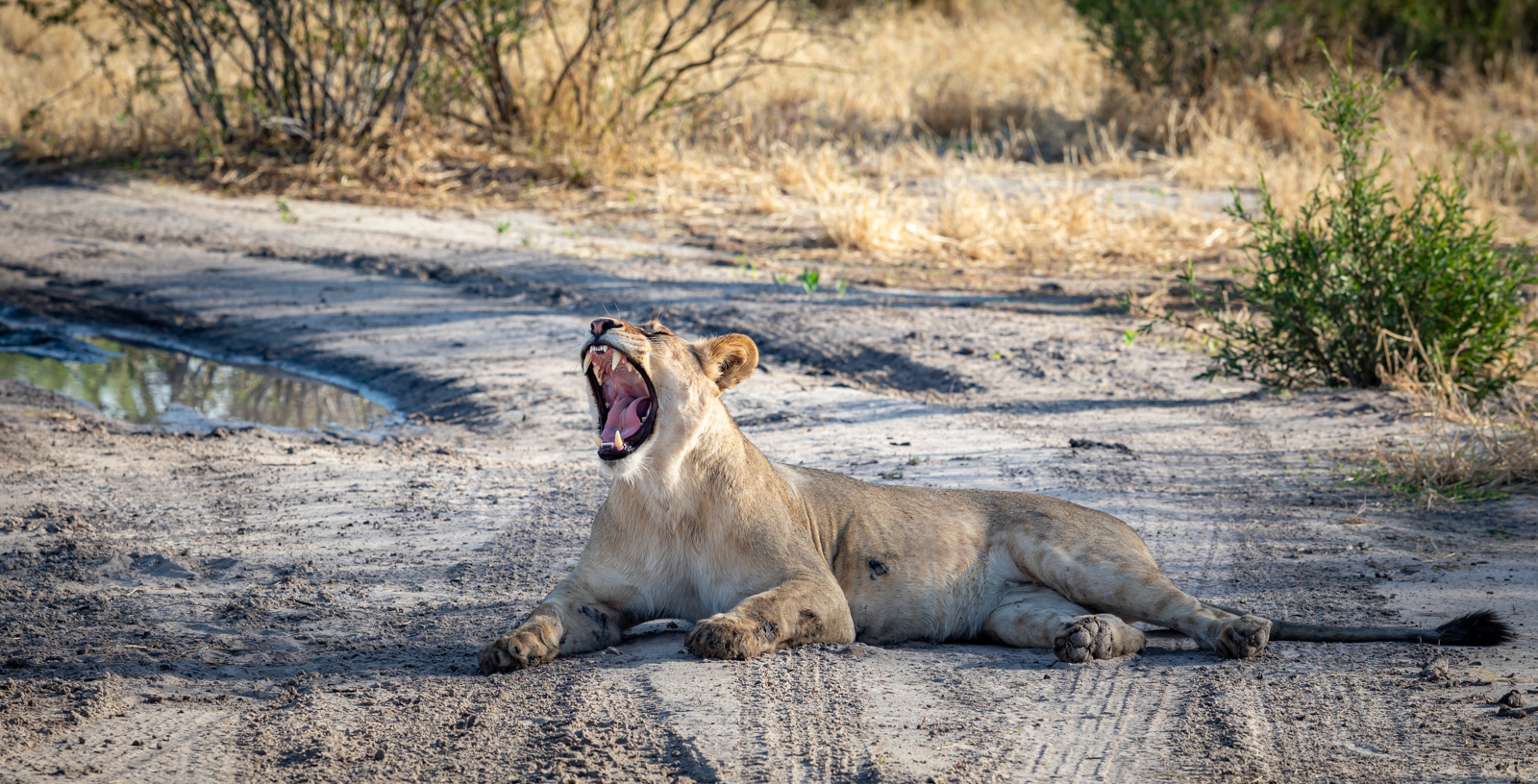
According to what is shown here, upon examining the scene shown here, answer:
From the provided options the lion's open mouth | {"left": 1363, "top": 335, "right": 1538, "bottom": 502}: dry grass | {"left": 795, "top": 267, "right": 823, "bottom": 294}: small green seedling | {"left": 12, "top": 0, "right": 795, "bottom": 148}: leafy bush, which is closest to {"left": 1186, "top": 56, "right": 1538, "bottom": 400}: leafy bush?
{"left": 1363, "top": 335, "right": 1538, "bottom": 502}: dry grass

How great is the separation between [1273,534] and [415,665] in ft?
11.0

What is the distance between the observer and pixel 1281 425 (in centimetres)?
713

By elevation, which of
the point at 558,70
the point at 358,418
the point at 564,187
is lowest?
the point at 358,418

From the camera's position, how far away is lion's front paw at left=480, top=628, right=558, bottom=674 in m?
3.65

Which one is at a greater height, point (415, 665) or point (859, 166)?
point (859, 166)

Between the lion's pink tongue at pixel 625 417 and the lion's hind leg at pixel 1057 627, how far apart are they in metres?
1.30

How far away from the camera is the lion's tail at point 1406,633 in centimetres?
398

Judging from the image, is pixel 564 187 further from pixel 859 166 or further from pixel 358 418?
pixel 358 418

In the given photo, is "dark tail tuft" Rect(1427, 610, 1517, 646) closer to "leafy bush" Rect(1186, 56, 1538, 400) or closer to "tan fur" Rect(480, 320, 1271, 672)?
"tan fur" Rect(480, 320, 1271, 672)

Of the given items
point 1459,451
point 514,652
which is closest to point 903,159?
point 1459,451

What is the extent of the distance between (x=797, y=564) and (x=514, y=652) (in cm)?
84

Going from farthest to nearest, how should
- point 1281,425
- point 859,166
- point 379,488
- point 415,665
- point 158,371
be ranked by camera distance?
point 859,166, point 158,371, point 1281,425, point 379,488, point 415,665

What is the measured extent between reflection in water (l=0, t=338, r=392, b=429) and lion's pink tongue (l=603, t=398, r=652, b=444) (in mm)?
3666

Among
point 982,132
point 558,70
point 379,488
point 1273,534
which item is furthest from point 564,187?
point 1273,534
